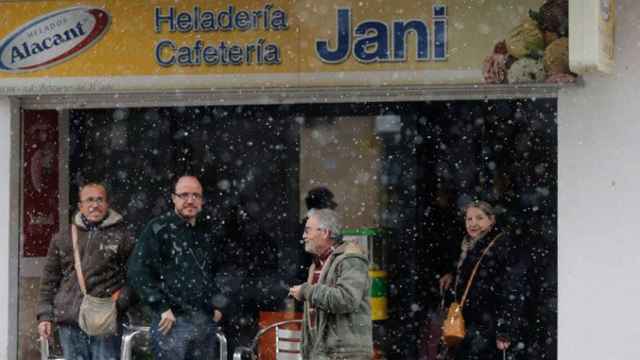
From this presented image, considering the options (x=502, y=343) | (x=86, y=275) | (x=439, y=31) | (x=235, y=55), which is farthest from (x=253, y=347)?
(x=439, y=31)

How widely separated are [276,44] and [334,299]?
277cm

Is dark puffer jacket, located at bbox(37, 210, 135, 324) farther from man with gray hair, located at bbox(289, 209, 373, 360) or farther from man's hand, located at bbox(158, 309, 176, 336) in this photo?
man with gray hair, located at bbox(289, 209, 373, 360)

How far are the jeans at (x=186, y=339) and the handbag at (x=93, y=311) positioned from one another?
46cm


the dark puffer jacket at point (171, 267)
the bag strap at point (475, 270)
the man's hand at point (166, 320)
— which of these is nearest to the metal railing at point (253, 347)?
the dark puffer jacket at point (171, 267)

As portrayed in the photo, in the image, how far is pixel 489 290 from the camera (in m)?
→ 10.8

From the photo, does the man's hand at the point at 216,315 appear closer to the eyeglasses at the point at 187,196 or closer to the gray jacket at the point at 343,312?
the eyeglasses at the point at 187,196

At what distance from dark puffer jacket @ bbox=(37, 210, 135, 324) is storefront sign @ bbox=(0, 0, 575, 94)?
1.18 m

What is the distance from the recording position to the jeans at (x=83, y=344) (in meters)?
11.6

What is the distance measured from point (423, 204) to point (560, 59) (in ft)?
6.40

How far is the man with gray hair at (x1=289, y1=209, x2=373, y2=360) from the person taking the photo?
911cm

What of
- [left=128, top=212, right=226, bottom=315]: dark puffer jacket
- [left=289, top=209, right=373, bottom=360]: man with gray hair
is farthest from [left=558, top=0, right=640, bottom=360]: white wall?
[left=128, top=212, right=226, bottom=315]: dark puffer jacket

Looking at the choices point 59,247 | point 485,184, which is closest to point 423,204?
point 485,184

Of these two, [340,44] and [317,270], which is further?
[340,44]

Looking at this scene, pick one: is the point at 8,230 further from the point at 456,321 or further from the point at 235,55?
the point at 456,321
